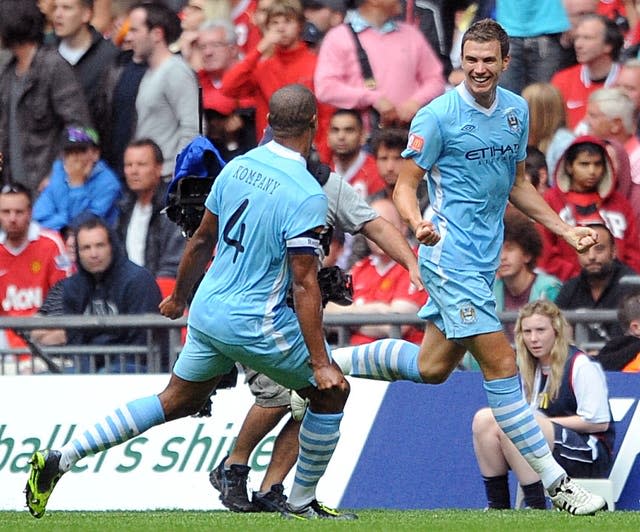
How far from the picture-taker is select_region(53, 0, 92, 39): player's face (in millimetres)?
13977

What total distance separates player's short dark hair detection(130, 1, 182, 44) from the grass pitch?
5.40 meters

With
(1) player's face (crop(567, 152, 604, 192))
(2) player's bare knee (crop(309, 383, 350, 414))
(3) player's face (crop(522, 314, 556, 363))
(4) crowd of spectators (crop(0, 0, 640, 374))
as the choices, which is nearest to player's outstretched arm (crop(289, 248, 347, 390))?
(2) player's bare knee (crop(309, 383, 350, 414))

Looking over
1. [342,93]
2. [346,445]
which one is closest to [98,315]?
[346,445]

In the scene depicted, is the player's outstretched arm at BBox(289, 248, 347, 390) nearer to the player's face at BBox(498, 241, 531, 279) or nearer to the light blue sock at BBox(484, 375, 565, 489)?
the light blue sock at BBox(484, 375, 565, 489)

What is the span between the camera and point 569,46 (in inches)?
510

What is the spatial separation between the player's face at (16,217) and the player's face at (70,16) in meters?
1.96

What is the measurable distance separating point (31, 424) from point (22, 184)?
12.0 ft

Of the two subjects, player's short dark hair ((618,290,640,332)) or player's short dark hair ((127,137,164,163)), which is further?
player's short dark hair ((127,137,164,163))

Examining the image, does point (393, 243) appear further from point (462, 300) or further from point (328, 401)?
point (328, 401)

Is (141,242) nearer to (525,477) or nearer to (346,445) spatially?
(346,445)

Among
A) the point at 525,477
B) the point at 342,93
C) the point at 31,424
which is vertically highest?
the point at 342,93

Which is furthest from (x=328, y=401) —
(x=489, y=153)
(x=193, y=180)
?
(x=489, y=153)

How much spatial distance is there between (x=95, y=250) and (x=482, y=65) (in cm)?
425

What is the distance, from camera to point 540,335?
9789 mm
